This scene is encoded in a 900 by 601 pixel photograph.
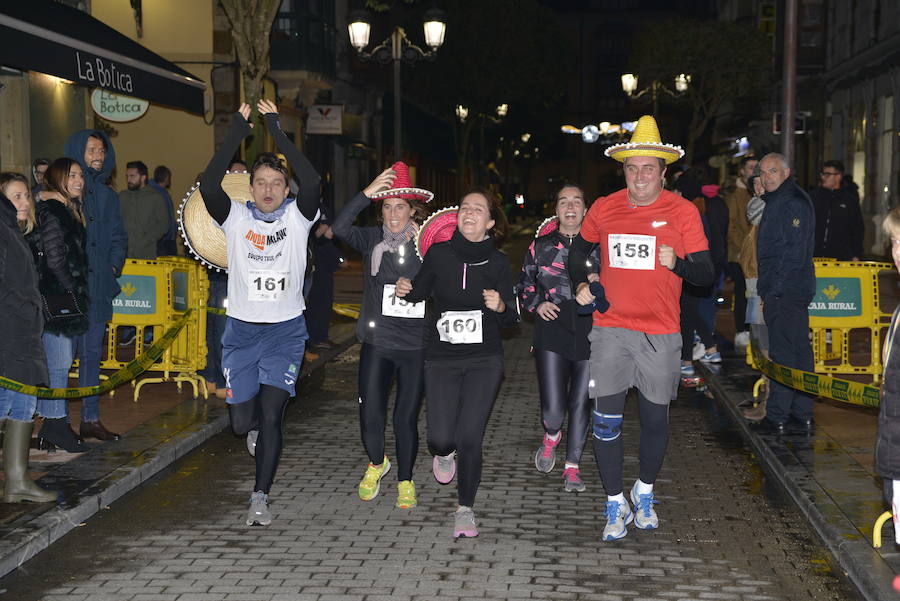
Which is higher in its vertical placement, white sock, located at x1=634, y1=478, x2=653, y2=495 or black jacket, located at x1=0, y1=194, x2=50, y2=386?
black jacket, located at x1=0, y1=194, x2=50, y2=386

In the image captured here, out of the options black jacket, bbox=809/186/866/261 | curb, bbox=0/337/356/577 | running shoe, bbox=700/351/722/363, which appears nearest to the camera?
curb, bbox=0/337/356/577

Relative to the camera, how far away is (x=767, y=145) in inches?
1886

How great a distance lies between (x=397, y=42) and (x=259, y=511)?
15.4m

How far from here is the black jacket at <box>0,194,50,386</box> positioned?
6461 millimetres

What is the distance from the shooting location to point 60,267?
24.7 ft

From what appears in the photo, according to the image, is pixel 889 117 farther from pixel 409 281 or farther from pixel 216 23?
pixel 409 281

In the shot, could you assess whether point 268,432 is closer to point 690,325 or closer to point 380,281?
point 380,281

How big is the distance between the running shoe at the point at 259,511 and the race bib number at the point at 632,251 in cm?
231

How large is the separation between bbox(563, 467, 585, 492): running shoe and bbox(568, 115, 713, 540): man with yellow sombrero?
2.97 ft

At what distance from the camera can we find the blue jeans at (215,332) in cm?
1034

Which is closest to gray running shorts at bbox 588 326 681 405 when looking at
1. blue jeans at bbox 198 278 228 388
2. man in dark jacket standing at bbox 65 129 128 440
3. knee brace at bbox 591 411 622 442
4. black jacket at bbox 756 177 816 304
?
knee brace at bbox 591 411 622 442

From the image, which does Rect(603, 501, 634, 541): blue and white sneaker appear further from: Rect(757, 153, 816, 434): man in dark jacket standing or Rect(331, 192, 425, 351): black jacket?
Rect(757, 153, 816, 434): man in dark jacket standing

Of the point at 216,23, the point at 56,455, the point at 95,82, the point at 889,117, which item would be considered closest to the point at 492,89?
the point at 889,117

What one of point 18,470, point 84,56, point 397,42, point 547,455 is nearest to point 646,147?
point 547,455
